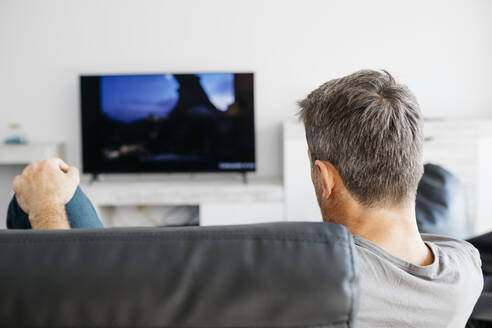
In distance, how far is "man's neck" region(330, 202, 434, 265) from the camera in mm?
853

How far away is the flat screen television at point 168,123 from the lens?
3607mm

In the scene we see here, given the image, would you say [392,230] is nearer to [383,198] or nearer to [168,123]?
[383,198]

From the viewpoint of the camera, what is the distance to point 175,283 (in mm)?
462

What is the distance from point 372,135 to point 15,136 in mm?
3612

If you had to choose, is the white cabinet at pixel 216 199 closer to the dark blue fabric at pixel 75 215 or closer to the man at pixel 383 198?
the dark blue fabric at pixel 75 215

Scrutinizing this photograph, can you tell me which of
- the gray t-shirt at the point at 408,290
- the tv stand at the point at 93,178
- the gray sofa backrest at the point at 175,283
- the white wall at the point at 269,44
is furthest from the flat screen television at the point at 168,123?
the gray sofa backrest at the point at 175,283

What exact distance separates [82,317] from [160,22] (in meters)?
3.57

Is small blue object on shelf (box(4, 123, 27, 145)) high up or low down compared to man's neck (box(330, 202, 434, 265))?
up

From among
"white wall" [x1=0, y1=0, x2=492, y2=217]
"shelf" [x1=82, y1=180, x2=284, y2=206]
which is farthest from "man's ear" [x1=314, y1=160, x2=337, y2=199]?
"white wall" [x1=0, y1=0, x2=492, y2=217]

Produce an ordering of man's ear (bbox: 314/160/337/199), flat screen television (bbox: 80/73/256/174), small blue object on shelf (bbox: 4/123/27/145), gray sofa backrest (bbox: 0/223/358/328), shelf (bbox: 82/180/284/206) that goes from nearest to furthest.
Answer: gray sofa backrest (bbox: 0/223/358/328) → man's ear (bbox: 314/160/337/199) → shelf (bbox: 82/180/284/206) → flat screen television (bbox: 80/73/256/174) → small blue object on shelf (bbox: 4/123/27/145)

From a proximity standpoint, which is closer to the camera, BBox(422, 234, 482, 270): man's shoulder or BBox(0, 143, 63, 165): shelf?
BBox(422, 234, 482, 270): man's shoulder

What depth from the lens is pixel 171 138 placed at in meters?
3.67

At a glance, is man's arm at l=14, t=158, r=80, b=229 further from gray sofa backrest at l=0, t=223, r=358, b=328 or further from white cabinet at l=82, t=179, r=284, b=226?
white cabinet at l=82, t=179, r=284, b=226

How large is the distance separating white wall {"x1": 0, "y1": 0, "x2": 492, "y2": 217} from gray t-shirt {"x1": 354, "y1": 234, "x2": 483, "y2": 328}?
118 inches
